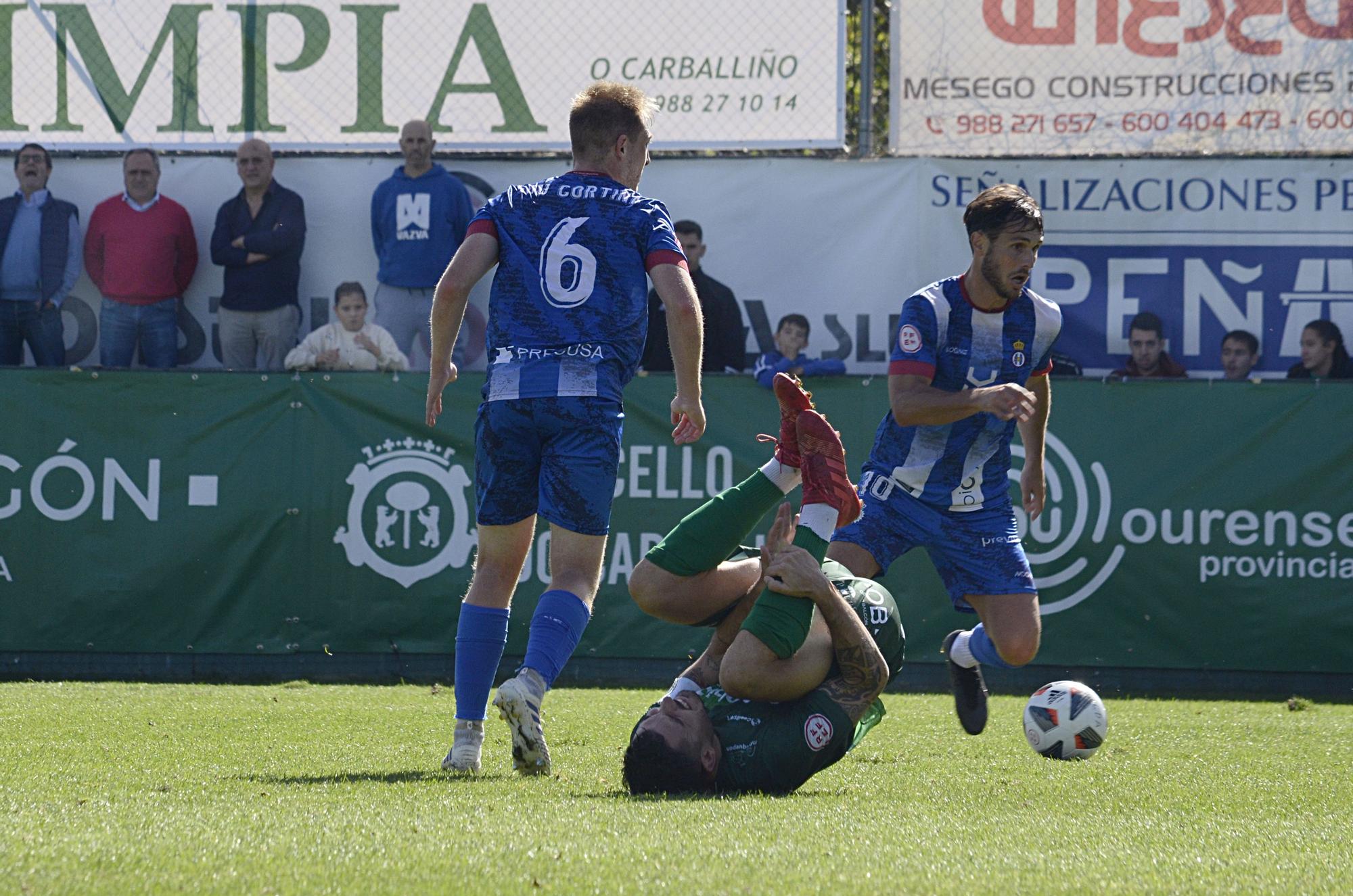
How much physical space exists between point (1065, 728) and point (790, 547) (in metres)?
1.66

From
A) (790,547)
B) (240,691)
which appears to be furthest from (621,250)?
(240,691)

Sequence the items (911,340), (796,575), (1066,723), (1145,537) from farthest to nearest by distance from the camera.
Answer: (1145,537)
(911,340)
(1066,723)
(796,575)

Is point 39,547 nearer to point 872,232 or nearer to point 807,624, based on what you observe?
point 872,232

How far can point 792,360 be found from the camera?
10.4 metres

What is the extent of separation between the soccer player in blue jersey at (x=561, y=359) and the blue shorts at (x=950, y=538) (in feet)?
4.04

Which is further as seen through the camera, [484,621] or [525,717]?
[484,621]

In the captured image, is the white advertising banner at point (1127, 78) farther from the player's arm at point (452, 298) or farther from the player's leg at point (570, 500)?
the player's leg at point (570, 500)

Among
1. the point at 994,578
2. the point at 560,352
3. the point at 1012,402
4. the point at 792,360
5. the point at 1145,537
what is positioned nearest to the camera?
the point at 560,352

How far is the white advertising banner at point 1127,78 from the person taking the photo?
10.8m

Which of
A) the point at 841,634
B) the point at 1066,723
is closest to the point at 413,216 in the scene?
the point at 1066,723

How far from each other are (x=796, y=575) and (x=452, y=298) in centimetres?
147

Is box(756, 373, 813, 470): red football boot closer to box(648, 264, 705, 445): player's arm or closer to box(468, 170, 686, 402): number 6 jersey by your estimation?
box(648, 264, 705, 445): player's arm

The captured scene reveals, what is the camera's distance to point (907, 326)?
570 cm

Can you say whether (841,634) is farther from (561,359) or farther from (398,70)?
(398,70)
